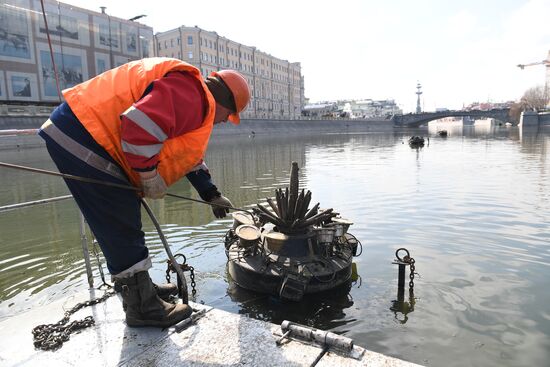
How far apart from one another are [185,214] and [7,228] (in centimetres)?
477

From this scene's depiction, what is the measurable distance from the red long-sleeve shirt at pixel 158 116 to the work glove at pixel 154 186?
11 cm

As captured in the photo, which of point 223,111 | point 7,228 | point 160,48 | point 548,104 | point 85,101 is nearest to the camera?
point 85,101

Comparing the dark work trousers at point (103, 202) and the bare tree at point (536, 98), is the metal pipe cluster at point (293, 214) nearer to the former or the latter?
the dark work trousers at point (103, 202)

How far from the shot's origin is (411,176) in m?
20.2

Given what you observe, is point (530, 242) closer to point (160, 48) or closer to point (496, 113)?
point (160, 48)

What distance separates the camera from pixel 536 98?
373ft

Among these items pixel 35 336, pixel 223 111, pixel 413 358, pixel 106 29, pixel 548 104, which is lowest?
pixel 413 358

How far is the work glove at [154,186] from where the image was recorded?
3.05 m

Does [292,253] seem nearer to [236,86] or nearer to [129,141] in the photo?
[236,86]

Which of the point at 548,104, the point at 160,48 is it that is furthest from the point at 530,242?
the point at 548,104

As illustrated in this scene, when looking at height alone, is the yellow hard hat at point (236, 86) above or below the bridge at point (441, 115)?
below

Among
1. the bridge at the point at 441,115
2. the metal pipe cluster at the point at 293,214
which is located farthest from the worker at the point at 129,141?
the bridge at the point at 441,115

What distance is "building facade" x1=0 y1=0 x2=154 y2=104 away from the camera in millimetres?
47312

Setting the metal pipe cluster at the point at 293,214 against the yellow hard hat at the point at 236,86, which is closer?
the yellow hard hat at the point at 236,86
